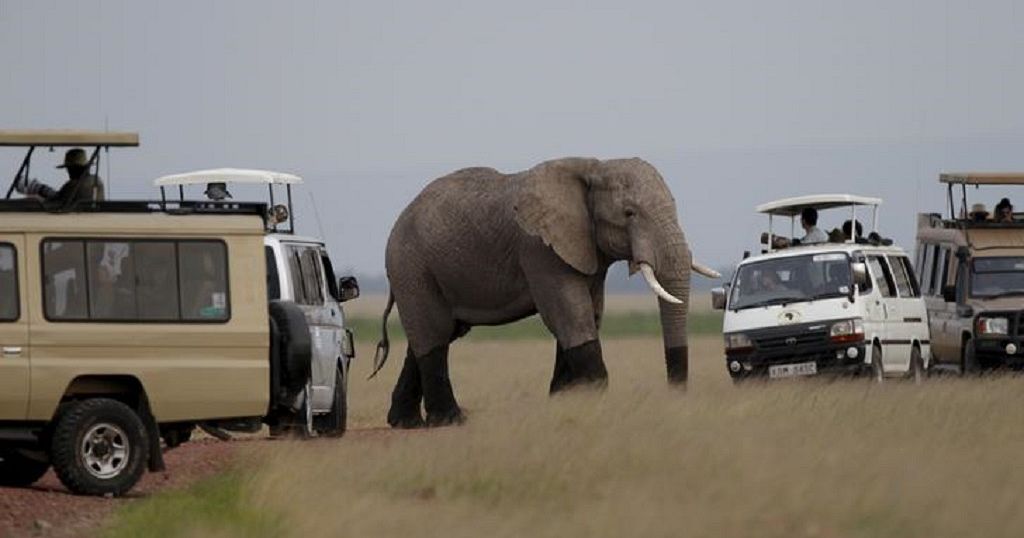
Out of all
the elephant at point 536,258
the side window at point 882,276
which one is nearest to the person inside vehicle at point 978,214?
the side window at point 882,276

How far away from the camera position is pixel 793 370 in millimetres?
31156

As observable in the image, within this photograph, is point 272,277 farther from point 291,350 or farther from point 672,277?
point 672,277

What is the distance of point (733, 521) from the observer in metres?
15.8

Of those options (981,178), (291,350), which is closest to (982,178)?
(981,178)

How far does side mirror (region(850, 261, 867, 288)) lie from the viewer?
31.1 metres

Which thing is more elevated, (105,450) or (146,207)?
(146,207)

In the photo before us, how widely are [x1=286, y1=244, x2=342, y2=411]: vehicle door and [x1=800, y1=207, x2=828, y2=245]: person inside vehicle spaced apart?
729 cm

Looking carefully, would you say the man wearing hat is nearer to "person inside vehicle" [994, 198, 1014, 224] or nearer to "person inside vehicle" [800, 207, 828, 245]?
"person inside vehicle" [800, 207, 828, 245]

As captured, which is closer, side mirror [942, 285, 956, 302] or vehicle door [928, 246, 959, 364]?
side mirror [942, 285, 956, 302]

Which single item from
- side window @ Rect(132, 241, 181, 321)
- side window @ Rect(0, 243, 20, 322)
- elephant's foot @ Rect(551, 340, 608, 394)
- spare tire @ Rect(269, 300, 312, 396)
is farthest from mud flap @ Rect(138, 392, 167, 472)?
elephant's foot @ Rect(551, 340, 608, 394)

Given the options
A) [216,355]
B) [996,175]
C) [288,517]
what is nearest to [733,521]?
[288,517]

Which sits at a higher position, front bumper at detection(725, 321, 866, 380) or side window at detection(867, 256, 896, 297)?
side window at detection(867, 256, 896, 297)

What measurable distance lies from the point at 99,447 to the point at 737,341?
12.3 meters

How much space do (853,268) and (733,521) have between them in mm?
15708
